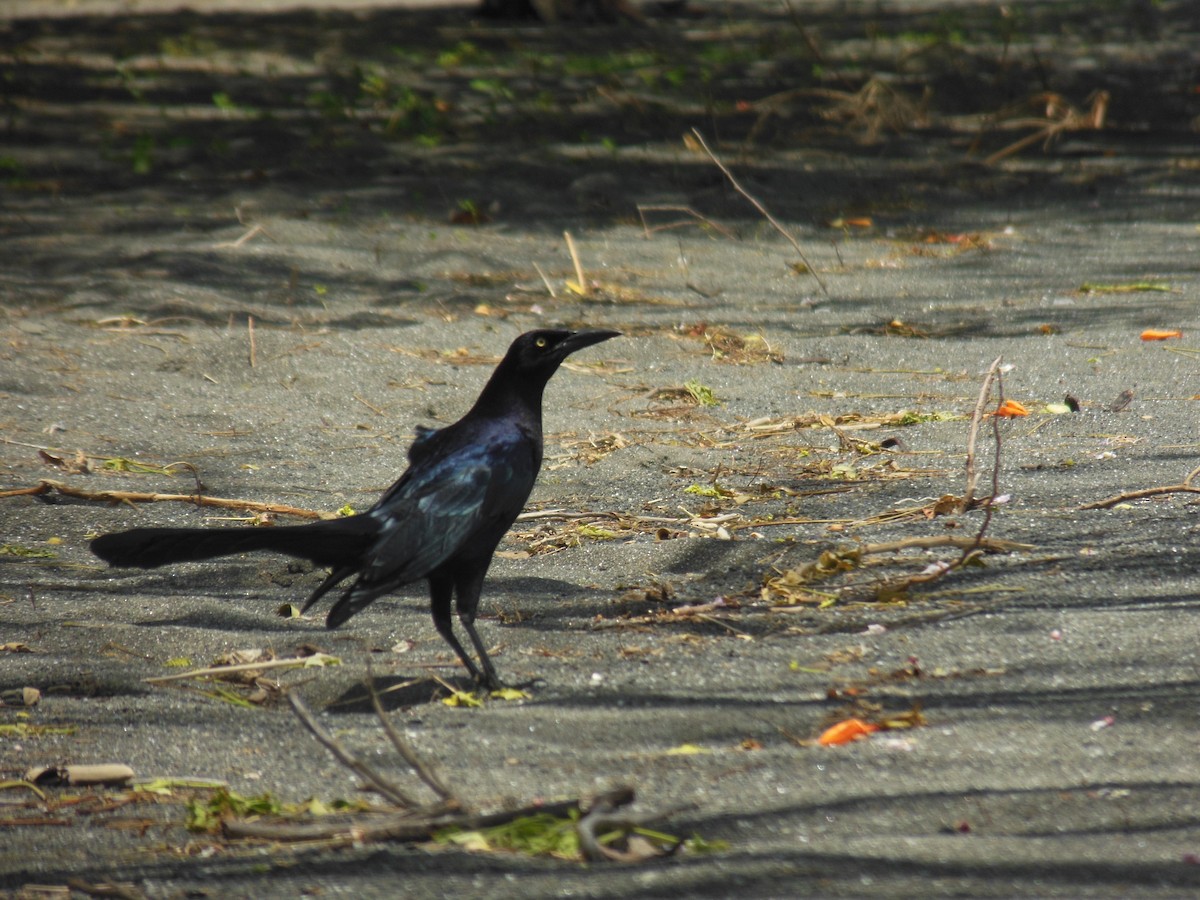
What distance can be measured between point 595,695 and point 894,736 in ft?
2.40

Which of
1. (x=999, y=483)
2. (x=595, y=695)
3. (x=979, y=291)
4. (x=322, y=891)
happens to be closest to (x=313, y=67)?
(x=979, y=291)

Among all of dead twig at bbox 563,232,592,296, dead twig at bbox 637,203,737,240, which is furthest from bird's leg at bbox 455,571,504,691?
dead twig at bbox 637,203,737,240

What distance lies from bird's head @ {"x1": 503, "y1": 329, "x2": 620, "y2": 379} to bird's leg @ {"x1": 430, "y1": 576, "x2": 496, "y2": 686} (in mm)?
651

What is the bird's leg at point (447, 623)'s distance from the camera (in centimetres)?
342

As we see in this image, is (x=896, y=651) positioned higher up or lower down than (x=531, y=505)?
higher up

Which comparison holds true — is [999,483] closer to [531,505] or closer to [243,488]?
[531,505]

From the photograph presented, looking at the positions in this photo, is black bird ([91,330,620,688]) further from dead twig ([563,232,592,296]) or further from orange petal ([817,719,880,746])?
dead twig ([563,232,592,296])

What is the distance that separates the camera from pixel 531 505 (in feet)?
15.8

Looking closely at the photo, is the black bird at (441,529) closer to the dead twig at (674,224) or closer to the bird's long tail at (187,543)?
the bird's long tail at (187,543)

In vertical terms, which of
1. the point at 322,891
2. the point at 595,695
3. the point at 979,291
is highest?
the point at 322,891

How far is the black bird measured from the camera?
3.20 meters

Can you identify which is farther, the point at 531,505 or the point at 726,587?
the point at 531,505

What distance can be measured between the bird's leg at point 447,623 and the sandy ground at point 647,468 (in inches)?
5.2

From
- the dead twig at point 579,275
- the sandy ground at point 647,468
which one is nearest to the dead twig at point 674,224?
the sandy ground at point 647,468
